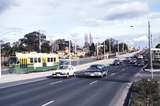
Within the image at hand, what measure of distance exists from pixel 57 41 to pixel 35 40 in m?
32.3

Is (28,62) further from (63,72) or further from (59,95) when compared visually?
(59,95)

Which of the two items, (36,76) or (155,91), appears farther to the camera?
(36,76)

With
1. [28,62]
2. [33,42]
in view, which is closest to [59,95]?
[28,62]

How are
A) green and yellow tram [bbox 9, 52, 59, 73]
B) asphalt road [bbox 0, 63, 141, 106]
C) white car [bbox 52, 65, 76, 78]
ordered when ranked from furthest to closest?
green and yellow tram [bbox 9, 52, 59, 73]
white car [bbox 52, 65, 76, 78]
asphalt road [bbox 0, 63, 141, 106]

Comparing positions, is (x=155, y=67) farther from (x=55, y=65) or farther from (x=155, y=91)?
(x=155, y=91)

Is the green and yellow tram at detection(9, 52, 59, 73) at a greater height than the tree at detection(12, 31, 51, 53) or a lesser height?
lesser

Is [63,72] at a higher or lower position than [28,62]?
lower

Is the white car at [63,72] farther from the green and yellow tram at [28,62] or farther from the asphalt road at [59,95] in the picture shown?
the asphalt road at [59,95]

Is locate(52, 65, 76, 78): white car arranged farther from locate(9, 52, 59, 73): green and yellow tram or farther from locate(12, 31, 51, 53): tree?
locate(12, 31, 51, 53): tree

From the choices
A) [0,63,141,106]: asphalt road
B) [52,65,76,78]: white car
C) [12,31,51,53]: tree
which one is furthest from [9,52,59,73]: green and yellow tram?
[12,31,51,53]: tree

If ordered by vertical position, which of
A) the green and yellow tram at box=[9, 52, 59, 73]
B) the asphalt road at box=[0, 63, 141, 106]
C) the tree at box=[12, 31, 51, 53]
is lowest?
the asphalt road at box=[0, 63, 141, 106]

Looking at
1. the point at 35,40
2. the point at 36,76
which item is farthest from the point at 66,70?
the point at 35,40

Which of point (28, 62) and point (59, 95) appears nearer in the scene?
point (59, 95)

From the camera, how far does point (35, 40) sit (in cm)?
15350
